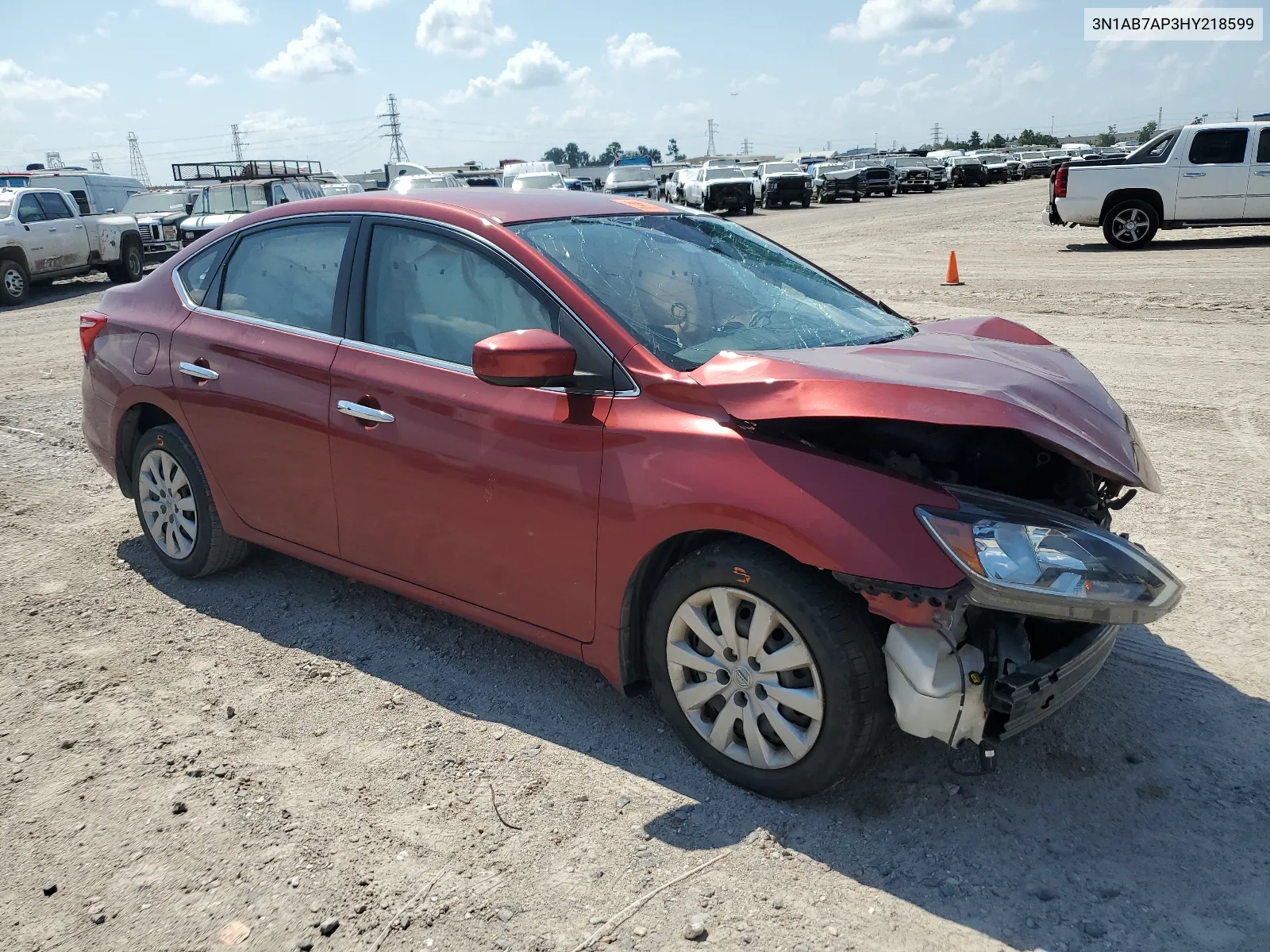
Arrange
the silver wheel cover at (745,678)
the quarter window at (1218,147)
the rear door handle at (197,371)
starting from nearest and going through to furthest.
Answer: the silver wheel cover at (745,678), the rear door handle at (197,371), the quarter window at (1218,147)

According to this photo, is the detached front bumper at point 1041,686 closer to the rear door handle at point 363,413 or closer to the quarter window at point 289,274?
the rear door handle at point 363,413

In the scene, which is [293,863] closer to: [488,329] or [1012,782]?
[488,329]

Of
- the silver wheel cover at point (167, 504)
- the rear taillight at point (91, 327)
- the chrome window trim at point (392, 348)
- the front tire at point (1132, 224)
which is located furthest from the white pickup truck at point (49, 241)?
the front tire at point (1132, 224)

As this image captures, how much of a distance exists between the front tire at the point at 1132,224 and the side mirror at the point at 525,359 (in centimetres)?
1708

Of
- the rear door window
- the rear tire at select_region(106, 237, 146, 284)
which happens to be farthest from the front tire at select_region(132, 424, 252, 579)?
the rear tire at select_region(106, 237, 146, 284)

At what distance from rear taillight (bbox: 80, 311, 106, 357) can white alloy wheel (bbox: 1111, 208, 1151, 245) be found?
17.0m

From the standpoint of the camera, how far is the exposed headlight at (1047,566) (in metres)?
2.58

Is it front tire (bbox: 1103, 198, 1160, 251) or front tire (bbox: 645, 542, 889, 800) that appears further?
front tire (bbox: 1103, 198, 1160, 251)

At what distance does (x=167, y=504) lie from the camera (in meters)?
4.77

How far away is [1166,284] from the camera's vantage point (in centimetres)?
1304

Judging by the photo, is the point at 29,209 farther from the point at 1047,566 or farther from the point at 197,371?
the point at 1047,566

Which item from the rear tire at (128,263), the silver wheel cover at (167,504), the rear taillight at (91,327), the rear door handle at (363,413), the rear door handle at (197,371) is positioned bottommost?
the rear tire at (128,263)

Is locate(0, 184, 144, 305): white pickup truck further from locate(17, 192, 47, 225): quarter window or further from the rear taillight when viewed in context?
the rear taillight

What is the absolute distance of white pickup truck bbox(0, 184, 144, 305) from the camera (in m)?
17.2
